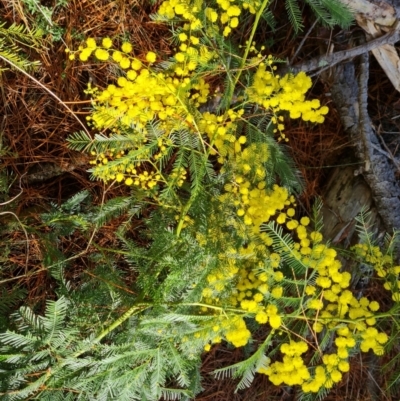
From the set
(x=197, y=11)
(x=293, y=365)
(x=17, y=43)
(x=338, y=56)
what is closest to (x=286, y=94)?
(x=197, y=11)

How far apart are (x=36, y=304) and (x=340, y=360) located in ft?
3.46

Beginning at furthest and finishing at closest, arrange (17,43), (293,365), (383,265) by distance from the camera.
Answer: (17,43) → (383,265) → (293,365)

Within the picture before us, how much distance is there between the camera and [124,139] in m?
1.51

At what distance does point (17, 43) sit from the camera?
1.81m

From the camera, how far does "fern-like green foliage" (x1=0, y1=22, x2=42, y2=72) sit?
1609mm

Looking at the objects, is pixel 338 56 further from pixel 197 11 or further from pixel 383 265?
pixel 383 265

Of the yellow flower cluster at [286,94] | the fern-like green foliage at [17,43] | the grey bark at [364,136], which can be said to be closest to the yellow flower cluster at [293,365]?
the yellow flower cluster at [286,94]

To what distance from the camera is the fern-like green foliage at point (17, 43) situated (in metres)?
1.61

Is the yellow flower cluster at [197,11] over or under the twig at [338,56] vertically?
over

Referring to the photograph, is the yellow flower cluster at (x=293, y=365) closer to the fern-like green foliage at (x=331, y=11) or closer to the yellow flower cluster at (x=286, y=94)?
the yellow flower cluster at (x=286, y=94)

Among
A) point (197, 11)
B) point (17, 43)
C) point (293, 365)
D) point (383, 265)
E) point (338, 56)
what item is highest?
point (197, 11)

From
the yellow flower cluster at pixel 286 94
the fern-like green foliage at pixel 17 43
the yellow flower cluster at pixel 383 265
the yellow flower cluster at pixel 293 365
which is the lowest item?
the yellow flower cluster at pixel 293 365

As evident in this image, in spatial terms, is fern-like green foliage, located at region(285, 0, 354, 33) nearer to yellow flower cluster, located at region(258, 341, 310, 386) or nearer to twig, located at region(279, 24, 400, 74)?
twig, located at region(279, 24, 400, 74)

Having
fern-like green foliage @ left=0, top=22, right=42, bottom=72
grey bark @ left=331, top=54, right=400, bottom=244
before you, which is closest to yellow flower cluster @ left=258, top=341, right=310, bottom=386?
grey bark @ left=331, top=54, right=400, bottom=244
